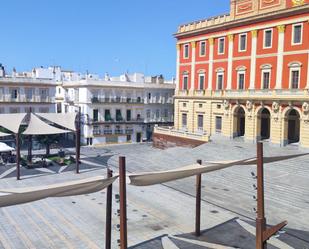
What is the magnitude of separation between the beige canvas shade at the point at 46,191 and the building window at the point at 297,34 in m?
30.6

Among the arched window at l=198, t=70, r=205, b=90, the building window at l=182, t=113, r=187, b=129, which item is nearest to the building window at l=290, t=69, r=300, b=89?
the arched window at l=198, t=70, r=205, b=90

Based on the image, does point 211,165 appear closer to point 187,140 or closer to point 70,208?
point 70,208

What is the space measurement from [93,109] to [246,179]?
2996 centimetres

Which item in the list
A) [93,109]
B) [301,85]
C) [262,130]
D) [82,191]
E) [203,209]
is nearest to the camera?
[82,191]

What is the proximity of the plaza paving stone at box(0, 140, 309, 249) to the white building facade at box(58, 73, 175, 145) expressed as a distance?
19026mm

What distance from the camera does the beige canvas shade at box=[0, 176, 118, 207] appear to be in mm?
8422

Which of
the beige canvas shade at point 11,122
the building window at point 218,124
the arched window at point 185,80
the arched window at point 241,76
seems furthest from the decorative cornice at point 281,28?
the beige canvas shade at point 11,122

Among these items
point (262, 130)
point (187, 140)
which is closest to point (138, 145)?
point (187, 140)

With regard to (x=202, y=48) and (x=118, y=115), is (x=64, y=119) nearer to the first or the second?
(x=118, y=115)

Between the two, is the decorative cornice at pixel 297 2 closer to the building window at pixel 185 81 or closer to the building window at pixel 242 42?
the building window at pixel 242 42

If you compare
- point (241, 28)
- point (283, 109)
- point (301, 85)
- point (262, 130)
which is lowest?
point (262, 130)

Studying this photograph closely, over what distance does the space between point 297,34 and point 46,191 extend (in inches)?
1285

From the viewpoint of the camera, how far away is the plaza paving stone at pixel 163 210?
16406mm

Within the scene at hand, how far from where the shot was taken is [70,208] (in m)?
21.1
